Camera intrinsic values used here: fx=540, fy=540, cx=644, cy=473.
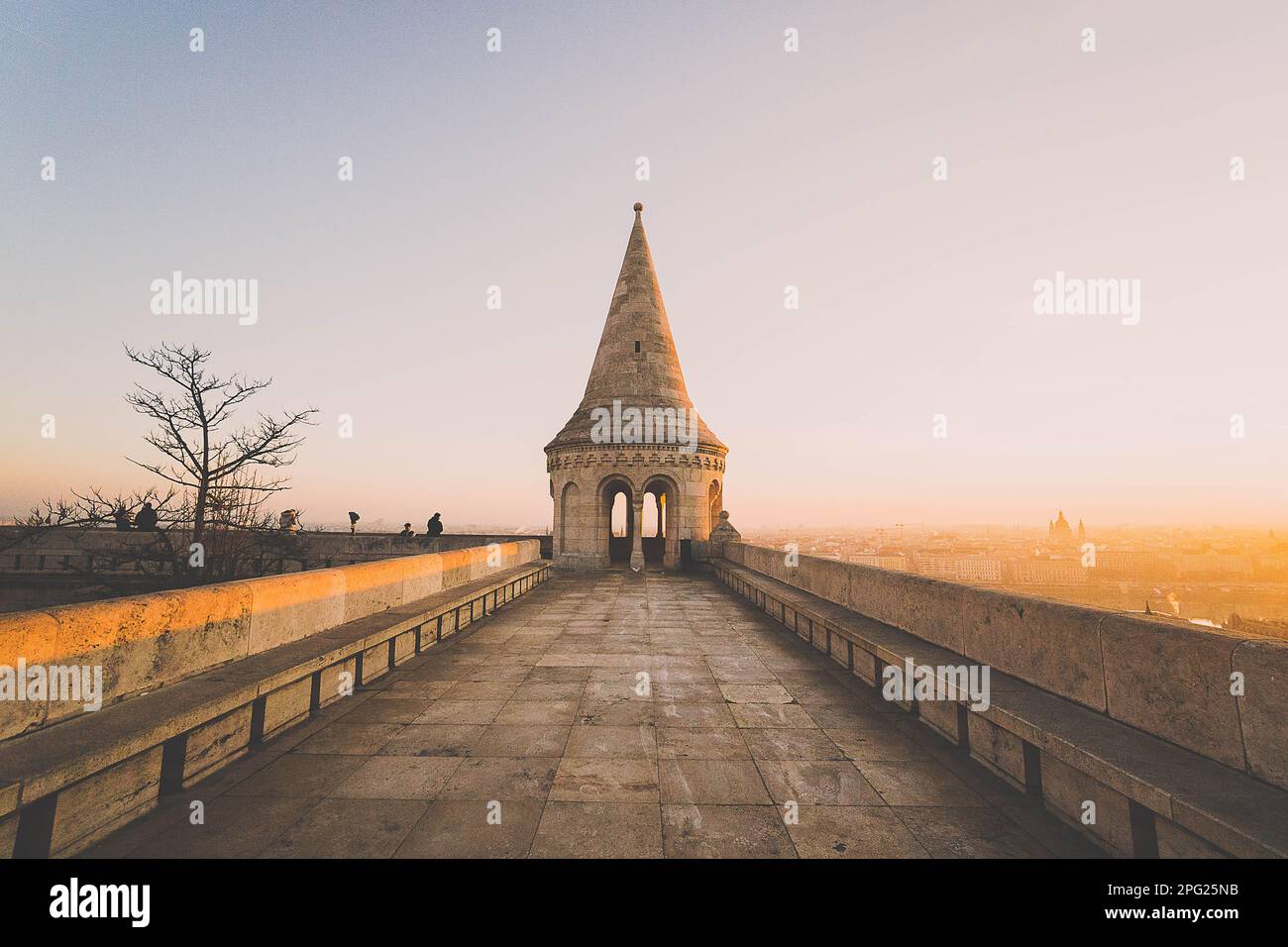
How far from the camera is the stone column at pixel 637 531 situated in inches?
740

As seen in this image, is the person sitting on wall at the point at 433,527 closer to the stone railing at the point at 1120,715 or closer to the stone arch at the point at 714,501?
the stone arch at the point at 714,501

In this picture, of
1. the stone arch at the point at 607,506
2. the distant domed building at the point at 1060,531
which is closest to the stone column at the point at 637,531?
the stone arch at the point at 607,506

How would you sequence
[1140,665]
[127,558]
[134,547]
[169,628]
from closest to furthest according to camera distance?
[1140,665]
[169,628]
[127,558]
[134,547]

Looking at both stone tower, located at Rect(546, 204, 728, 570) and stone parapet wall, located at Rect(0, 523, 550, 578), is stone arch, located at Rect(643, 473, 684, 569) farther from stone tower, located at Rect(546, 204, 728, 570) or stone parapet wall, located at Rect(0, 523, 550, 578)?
stone parapet wall, located at Rect(0, 523, 550, 578)

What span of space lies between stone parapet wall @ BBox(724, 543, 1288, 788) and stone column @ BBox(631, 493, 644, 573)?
44.6 ft

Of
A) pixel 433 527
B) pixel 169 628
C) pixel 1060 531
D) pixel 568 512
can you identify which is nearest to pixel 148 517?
pixel 433 527

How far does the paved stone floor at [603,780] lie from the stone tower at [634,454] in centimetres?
1280

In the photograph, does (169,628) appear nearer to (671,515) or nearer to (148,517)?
(148,517)

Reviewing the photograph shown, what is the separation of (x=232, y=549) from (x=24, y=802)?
15310 millimetres

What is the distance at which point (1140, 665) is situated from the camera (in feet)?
10.3

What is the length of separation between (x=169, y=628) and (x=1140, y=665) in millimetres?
6327

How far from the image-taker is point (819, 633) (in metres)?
7.46
